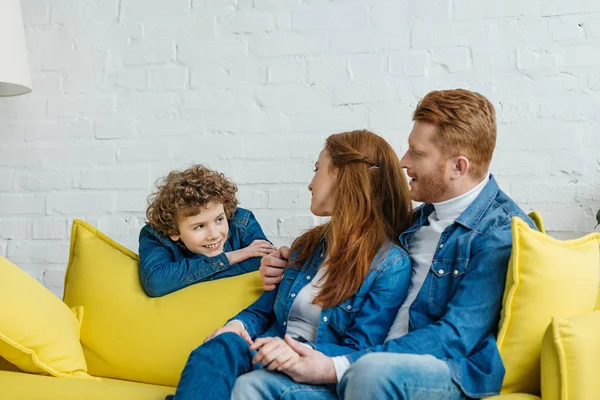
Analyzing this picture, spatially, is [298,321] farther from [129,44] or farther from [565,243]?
[129,44]

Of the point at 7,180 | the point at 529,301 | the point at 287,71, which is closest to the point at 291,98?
the point at 287,71

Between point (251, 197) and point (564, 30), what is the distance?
3.85ft

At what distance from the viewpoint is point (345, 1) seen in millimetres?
2650

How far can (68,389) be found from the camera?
1933 mm

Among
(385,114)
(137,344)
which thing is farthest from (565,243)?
(137,344)

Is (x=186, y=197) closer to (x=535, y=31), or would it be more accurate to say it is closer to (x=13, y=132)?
(x=13, y=132)

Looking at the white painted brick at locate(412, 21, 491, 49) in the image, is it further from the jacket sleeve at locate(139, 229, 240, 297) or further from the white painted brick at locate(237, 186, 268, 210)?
the jacket sleeve at locate(139, 229, 240, 297)

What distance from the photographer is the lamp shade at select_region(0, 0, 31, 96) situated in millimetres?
2629

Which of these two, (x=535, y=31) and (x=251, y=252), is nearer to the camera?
(x=251, y=252)

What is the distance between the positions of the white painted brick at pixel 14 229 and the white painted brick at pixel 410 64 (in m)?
1.50

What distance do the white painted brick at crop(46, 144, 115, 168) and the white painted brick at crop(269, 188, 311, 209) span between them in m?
0.64

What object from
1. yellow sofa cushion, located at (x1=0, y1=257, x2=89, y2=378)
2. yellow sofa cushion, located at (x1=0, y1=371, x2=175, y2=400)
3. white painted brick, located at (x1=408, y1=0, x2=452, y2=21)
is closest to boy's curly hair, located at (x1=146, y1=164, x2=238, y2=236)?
yellow sofa cushion, located at (x1=0, y1=257, x2=89, y2=378)

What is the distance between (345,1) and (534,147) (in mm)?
811

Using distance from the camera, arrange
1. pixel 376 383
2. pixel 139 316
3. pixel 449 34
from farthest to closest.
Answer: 1. pixel 449 34
2. pixel 139 316
3. pixel 376 383
